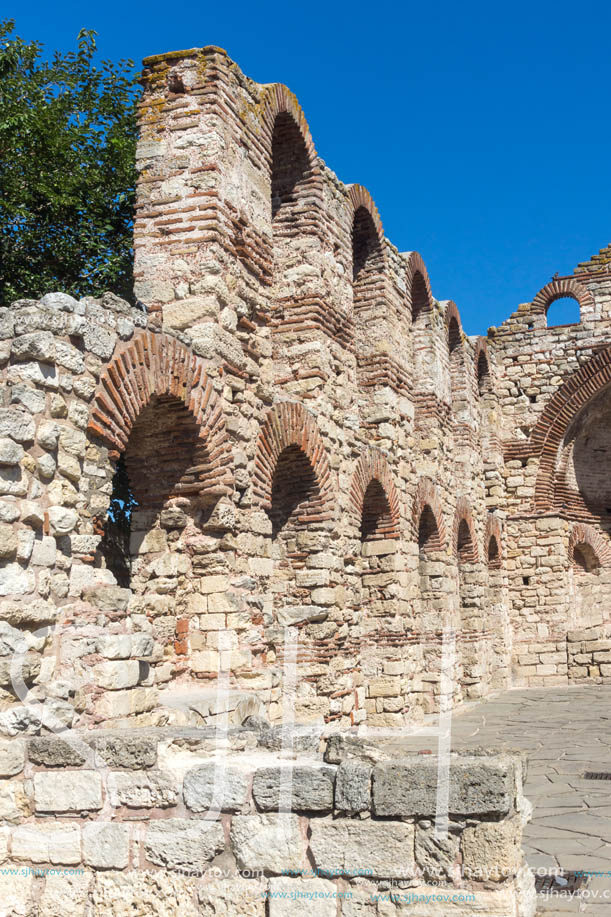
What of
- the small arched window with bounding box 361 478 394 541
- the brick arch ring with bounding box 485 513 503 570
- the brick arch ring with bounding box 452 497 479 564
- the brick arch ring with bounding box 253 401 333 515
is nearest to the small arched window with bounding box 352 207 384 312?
the small arched window with bounding box 361 478 394 541

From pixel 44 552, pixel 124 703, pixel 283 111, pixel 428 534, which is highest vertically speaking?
pixel 283 111

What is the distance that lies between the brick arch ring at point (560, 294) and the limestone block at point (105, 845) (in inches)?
583

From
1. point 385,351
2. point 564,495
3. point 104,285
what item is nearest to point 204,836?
point 385,351

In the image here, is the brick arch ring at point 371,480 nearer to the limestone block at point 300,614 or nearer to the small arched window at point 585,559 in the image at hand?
the limestone block at point 300,614

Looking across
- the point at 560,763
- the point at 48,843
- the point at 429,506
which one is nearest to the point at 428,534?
the point at 429,506

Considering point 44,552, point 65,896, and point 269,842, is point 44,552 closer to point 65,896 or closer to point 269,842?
point 65,896

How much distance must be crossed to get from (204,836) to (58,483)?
1.99 meters

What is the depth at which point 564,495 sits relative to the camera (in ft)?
53.6

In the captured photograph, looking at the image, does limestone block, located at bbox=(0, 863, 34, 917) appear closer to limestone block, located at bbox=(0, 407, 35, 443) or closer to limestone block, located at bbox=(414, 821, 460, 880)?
limestone block, located at bbox=(414, 821, 460, 880)

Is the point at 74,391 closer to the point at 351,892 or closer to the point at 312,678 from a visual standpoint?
the point at 351,892

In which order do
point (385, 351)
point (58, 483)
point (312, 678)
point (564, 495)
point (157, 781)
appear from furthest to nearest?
point (564, 495) → point (385, 351) → point (312, 678) → point (58, 483) → point (157, 781)

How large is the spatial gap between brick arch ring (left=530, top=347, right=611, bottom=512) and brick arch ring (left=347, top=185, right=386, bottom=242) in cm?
709

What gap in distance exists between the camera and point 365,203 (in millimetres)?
9914

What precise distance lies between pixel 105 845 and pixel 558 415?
13962 mm
